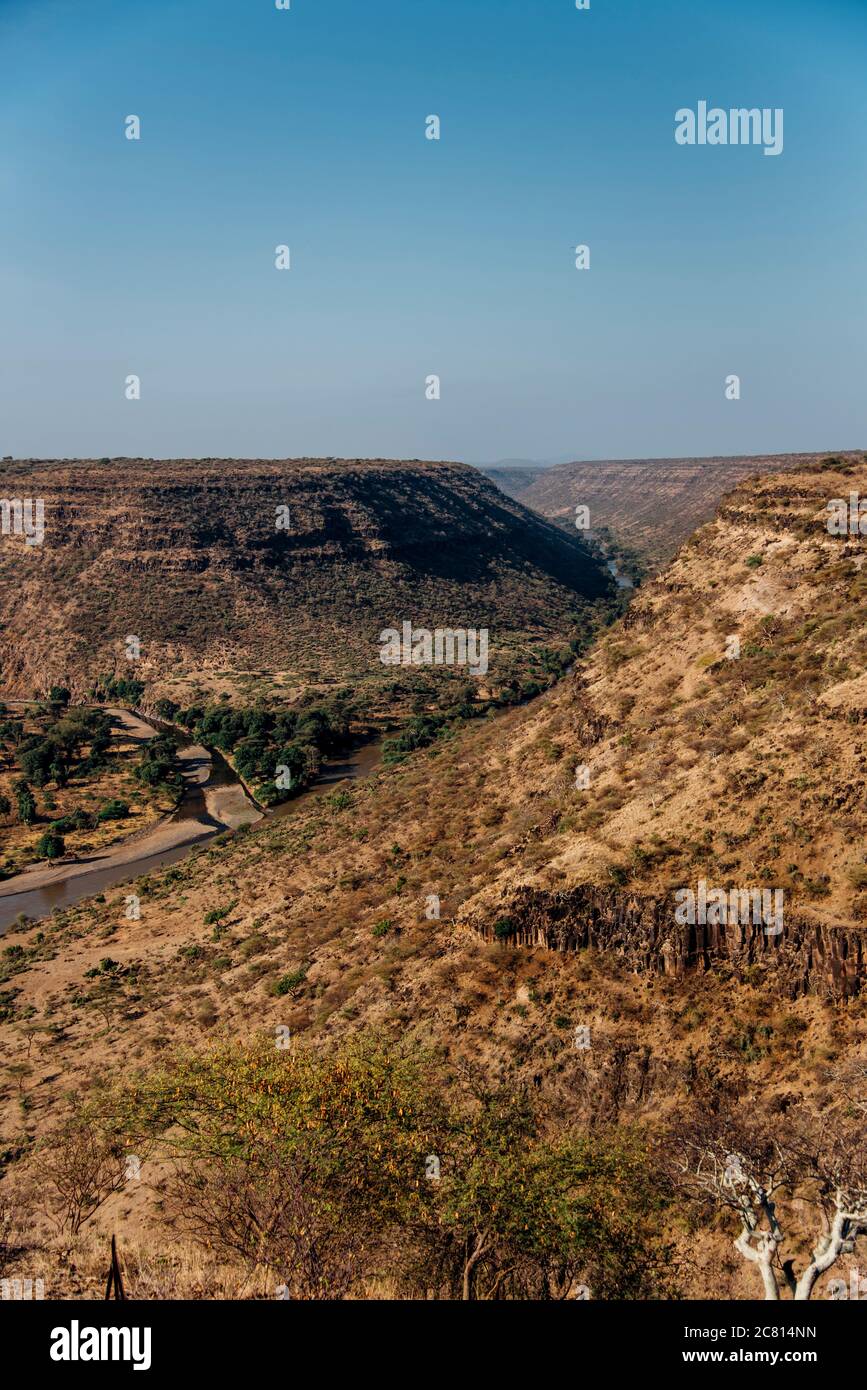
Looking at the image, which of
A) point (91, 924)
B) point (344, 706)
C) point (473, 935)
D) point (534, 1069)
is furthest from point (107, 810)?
point (534, 1069)

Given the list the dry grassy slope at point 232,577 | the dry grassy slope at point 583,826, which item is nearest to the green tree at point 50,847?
the dry grassy slope at point 583,826

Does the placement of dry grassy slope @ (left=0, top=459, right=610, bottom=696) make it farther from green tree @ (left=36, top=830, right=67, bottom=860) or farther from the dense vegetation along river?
green tree @ (left=36, top=830, right=67, bottom=860)

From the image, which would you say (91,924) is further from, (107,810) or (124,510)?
(124,510)

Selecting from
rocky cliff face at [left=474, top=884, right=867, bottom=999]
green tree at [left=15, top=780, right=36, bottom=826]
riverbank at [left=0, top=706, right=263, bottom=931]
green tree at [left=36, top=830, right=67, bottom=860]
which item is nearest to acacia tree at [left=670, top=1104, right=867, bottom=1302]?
rocky cliff face at [left=474, top=884, right=867, bottom=999]

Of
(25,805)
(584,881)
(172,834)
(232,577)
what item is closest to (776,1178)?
(584,881)

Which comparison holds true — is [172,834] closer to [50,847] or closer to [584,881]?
[50,847]

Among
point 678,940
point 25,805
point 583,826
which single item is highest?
point 583,826

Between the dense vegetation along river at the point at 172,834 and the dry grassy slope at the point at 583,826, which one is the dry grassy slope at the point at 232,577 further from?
the dry grassy slope at the point at 583,826
